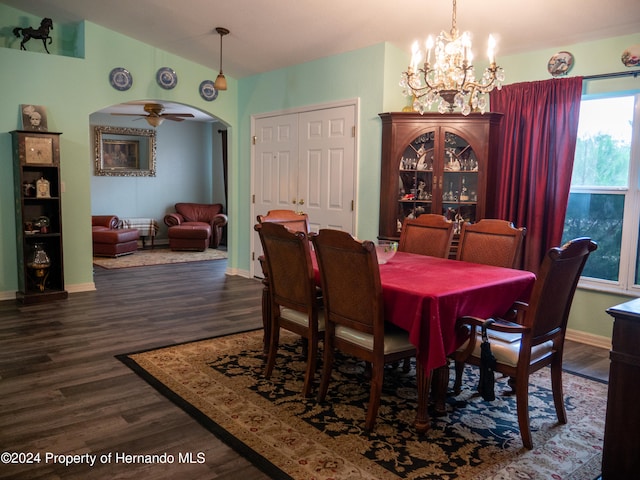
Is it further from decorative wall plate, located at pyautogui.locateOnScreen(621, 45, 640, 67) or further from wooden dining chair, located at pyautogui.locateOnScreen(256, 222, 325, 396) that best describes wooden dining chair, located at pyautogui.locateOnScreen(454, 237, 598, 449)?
decorative wall plate, located at pyautogui.locateOnScreen(621, 45, 640, 67)

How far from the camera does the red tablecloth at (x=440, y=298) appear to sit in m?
2.43

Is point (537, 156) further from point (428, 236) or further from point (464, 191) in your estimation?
point (428, 236)

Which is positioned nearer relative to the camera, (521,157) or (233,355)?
(233,355)

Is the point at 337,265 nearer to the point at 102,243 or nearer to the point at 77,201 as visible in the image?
the point at 77,201

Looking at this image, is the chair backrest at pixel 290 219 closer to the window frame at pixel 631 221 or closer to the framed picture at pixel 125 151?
the window frame at pixel 631 221

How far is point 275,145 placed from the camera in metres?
6.32

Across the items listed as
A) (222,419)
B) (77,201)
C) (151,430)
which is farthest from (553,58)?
(77,201)

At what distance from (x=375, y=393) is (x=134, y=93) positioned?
483 centimetres

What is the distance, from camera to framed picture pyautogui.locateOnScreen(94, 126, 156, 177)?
31.0ft

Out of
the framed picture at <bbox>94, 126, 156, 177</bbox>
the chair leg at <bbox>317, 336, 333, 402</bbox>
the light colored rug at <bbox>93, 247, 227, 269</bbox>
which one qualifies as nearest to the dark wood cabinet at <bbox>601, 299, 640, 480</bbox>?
the chair leg at <bbox>317, 336, 333, 402</bbox>

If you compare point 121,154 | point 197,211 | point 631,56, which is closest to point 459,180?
point 631,56

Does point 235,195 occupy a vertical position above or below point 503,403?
above

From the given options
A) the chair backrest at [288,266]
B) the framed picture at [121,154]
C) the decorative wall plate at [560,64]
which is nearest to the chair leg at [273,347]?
the chair backrest at [288,266]

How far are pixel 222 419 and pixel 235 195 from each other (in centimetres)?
461
